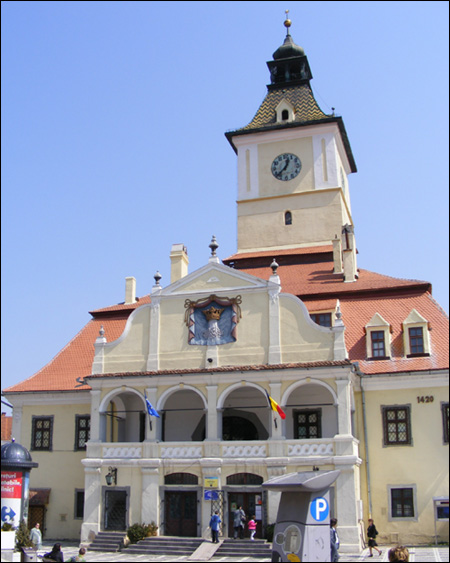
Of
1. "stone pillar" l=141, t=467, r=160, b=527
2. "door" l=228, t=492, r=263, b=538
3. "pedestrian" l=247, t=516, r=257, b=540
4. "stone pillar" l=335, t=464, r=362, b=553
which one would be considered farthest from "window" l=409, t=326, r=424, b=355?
"stone pillar" l=141, t=467, r=160, b=527

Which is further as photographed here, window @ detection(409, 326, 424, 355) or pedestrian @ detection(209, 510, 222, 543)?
window @ detection(409, 326, 424, 355)

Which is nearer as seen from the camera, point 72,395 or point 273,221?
point 72,395

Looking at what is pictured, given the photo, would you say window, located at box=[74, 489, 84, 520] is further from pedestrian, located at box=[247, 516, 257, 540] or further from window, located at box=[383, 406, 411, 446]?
window, located at box=[383, 406, 411, 446]

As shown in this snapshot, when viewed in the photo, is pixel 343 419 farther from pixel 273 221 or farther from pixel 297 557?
pixel 273 221

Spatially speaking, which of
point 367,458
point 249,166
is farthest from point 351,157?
point 367,458

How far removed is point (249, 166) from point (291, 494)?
2926 centimetres

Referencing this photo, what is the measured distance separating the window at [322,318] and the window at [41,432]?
42.5 ft

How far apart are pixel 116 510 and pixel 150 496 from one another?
1.88 m

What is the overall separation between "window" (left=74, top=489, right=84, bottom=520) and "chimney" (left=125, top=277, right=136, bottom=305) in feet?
32.8

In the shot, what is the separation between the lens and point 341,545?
84.8 ft

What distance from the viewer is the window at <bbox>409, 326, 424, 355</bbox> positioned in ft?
96.9

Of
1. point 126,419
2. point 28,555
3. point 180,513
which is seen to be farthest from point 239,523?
point 28,555

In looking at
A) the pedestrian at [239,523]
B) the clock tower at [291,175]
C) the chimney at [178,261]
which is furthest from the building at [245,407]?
the clock tower at [291,175]

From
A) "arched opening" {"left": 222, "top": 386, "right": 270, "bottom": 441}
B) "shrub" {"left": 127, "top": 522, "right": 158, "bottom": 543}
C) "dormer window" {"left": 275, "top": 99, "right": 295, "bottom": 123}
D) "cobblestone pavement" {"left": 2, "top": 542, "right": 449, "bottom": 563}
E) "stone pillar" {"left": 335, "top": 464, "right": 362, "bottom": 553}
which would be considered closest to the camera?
"cobblestone pavement" {"left": 2, "top": 542, "right": 449, "bottom": 563}
